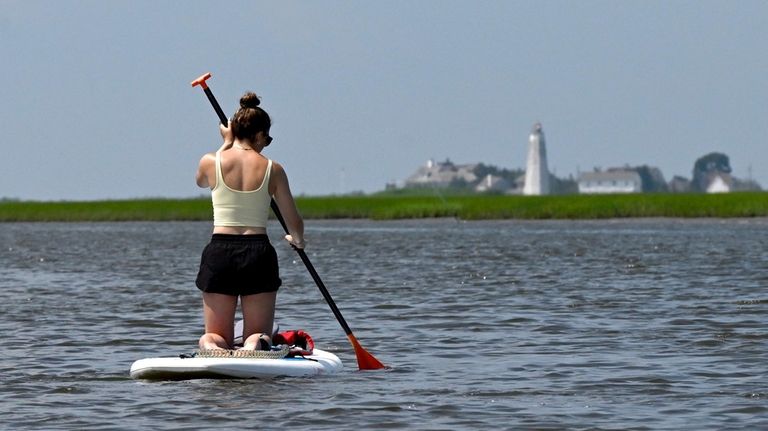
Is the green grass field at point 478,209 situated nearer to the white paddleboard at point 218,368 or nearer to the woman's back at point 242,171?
the white paddleboard at point 218,368

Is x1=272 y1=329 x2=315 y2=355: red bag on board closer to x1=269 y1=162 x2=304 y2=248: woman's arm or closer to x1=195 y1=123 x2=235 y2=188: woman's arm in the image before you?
x1=269 y1=162 x2=304 y2=248: woman's arm

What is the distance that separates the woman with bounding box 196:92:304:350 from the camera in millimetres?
10867

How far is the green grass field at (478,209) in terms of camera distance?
2800 inches

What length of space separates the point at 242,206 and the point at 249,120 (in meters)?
0.62

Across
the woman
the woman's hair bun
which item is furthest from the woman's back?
the woman's hair bun

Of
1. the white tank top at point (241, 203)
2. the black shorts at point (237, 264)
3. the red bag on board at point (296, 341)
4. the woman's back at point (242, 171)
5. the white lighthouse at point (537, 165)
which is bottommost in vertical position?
the red bag on board at point (296, 341)

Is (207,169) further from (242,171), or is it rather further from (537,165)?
(537,165)

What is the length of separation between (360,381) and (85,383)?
6.78ft

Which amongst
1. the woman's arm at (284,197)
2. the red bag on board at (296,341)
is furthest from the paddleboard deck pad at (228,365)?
the woman's arm at (284,197)

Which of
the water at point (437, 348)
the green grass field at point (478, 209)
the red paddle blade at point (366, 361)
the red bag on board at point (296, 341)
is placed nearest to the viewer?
the water at point (437, 348)

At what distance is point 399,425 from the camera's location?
9375mm

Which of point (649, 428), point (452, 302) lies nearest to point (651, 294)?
point (452, 302)

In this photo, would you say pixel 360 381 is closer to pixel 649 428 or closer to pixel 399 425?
pixel 399 425

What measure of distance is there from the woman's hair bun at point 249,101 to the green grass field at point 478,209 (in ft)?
194
